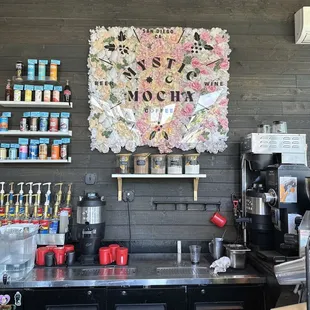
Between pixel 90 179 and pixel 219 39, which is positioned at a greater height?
pixel 219 39

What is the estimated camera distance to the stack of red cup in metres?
2.21

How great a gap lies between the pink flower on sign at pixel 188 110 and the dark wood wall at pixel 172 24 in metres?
0.38

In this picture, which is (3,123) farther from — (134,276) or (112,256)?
(134,276)

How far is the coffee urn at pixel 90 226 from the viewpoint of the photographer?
88.0 inches

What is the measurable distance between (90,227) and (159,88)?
1.34m

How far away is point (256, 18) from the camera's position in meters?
2.75

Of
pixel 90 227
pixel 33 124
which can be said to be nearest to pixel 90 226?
pixel 90 227

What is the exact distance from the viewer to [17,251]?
2.07m

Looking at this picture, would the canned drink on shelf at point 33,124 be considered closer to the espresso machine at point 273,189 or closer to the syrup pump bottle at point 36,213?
the syrup pump bottle at point 36,213

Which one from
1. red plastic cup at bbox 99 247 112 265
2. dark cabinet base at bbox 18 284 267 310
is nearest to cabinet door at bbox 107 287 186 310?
dark cabinet base at bbox 18 284 267 310

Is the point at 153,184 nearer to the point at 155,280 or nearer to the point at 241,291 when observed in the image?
the point at 155,280

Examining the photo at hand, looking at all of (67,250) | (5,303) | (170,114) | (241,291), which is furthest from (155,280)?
(170,114)

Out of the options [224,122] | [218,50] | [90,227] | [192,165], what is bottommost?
[90,227]

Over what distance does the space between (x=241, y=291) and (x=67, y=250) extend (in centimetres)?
131
